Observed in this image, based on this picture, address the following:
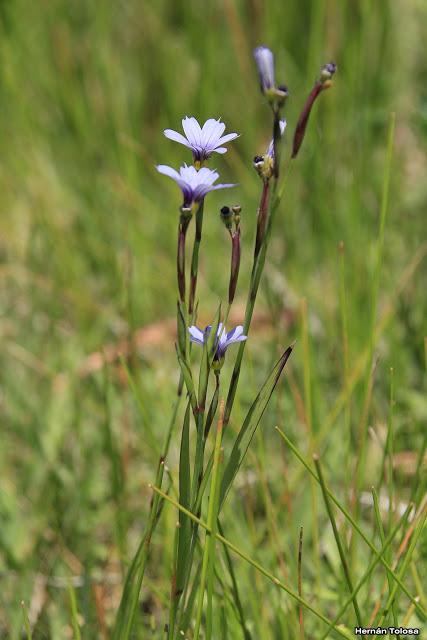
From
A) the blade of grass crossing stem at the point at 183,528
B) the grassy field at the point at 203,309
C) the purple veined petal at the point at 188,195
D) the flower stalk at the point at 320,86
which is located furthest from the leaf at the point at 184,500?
the flower stalk at the point at 320,86

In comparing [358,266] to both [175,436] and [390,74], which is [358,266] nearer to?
[175,436]

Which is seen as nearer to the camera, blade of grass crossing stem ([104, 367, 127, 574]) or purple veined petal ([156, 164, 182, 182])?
purple veined petal ([156, 164, 182, 182])

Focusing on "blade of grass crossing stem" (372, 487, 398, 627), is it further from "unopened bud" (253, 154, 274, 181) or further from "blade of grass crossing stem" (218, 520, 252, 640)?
"unopened bud" (253, 154, 274, 181)

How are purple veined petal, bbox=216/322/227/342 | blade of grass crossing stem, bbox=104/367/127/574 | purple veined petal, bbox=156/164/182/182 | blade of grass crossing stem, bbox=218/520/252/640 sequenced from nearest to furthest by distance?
1. purple veined petal, bbox=156/164/182/182
2. purple veined petal, bbox=216/322/227/342
3. blade of grass crossing stem, bbox=218/520/252/640
4. blade of grass crossing stem, bbox=104/367/127/574

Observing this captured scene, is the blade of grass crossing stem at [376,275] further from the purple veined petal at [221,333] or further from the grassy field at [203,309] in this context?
the purple veined petal at [221,333]

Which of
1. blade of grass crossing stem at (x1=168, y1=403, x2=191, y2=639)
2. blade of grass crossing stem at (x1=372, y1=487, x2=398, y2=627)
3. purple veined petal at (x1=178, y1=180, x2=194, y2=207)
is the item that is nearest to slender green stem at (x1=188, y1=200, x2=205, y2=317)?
purple veined petal at (x1=178, y1=180, x2=194, y2=207)

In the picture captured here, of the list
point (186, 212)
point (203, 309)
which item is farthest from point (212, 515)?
point (203, 309)

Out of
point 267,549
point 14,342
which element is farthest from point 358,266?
point 14,342
